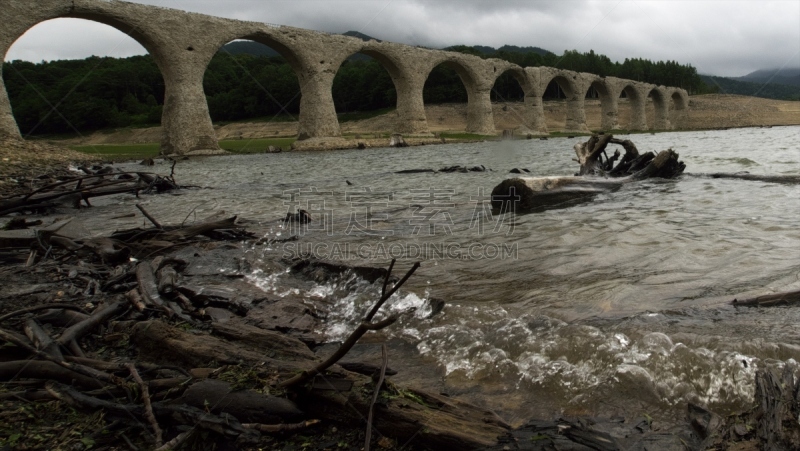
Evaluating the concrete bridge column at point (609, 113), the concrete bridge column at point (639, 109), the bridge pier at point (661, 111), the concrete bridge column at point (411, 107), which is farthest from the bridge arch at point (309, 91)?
the bridge pier at point (661, 111)

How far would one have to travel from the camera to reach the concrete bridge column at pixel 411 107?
44031 millimetres

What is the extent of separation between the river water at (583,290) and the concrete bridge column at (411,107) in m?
36.9

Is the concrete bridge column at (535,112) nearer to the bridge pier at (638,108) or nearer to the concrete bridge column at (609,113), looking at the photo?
the concrete bridge column at (609,113)

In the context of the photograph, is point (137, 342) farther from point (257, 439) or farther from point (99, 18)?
point (99, 18)

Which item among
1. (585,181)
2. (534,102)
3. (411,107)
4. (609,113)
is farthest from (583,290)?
(609,113)

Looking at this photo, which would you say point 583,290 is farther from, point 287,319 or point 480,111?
point 480,111

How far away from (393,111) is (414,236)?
204 feet

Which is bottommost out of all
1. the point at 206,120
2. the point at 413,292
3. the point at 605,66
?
the point at 413,292

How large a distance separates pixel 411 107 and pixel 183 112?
70.1 feet

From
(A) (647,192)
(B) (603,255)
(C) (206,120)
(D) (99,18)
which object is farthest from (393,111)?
(B) (603,255)

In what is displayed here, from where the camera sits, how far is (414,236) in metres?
5.90

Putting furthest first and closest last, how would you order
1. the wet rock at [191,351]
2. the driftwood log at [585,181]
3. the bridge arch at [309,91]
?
the bridge arch at [309,91] < the driftwood log at [585,181] < the wet rock at [191,351]

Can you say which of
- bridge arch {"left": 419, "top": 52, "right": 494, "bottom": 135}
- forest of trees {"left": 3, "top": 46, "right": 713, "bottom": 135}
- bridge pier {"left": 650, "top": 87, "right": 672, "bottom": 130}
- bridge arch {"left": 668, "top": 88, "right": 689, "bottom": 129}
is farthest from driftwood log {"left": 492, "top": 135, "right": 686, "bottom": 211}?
bridge arch {"left": 668, "top": 88, "right": 689, "bottom": 129}

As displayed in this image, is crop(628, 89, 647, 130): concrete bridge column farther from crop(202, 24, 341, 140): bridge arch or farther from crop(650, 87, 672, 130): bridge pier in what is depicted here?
crop(202, 24, 341, 140): bridge arch
